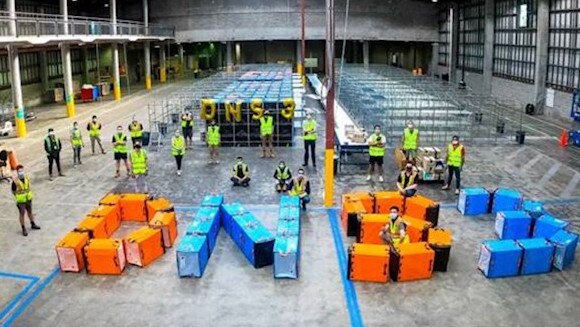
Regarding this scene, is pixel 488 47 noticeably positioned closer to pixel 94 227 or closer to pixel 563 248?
pixel 563 248

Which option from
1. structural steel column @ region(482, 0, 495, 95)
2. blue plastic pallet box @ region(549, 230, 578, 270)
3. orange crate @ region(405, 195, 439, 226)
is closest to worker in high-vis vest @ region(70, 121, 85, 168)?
orange crate @ region(405, 195, 439, 226)

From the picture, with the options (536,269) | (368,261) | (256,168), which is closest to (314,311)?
(368,261)

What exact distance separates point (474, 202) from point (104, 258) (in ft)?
34.0

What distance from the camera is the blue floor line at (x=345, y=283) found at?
10445 millimetres

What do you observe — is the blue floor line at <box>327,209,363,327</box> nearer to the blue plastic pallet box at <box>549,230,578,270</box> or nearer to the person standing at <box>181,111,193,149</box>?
the blue plastic pallet box at <box>549,230,578,270</box>

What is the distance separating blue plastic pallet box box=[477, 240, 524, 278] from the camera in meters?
11.9

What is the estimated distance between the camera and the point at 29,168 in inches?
873

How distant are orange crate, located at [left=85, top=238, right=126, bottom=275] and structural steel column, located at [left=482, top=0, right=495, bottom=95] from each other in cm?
3757

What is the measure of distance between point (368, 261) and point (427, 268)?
53.1 inches

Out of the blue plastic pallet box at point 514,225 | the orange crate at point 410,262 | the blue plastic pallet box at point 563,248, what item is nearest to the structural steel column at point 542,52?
the blue plastic pallet box at point 514,225

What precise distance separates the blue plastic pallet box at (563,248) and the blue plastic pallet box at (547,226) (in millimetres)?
648

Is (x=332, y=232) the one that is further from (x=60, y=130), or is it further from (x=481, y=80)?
(x=481, y=80)

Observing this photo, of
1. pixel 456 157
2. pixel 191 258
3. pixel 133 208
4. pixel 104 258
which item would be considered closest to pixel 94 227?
pixel 104 258

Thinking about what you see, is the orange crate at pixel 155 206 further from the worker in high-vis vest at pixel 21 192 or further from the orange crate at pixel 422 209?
the orange crate at pixel 422 209
